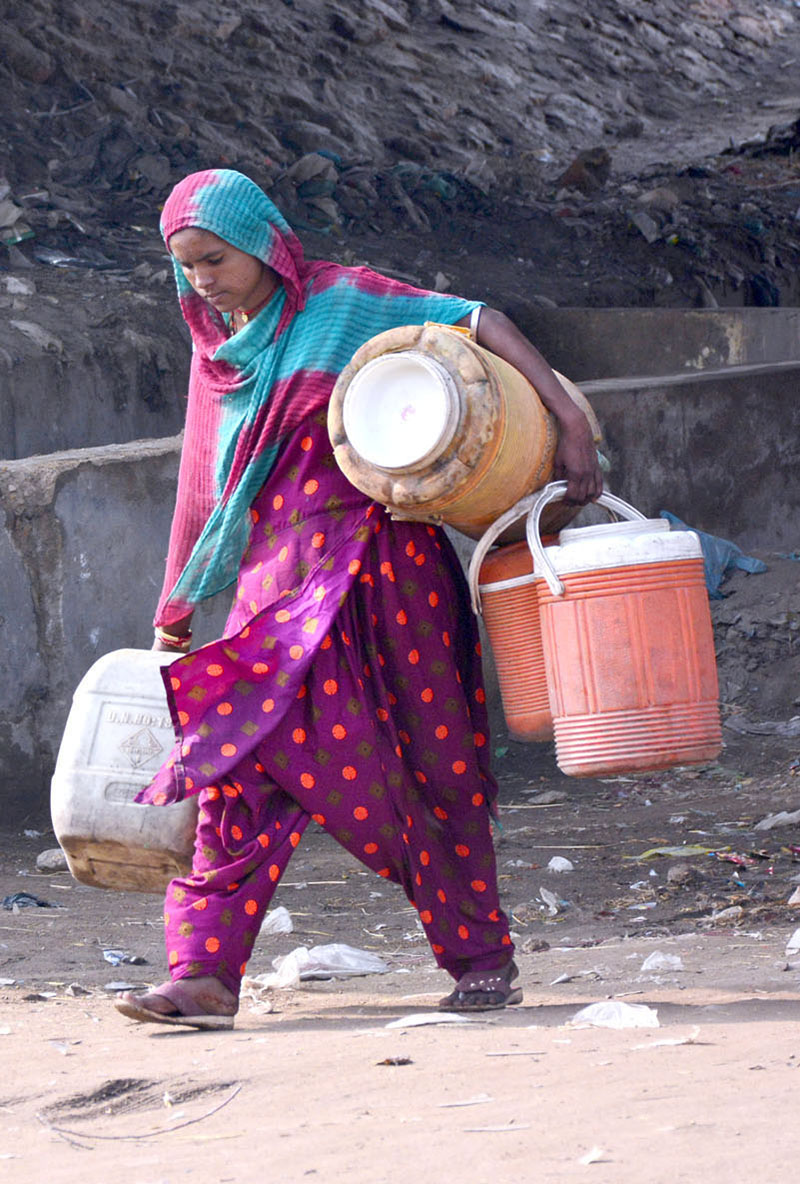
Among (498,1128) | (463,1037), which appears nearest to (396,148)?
(463,1037)

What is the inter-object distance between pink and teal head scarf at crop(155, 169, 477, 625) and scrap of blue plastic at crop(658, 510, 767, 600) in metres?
4.03

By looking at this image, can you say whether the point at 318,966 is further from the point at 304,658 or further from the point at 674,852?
the point at 674,852

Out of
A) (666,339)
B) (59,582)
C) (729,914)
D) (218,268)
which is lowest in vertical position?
(729,914)

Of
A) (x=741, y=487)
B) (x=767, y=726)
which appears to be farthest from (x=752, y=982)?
(x=741, y=487)

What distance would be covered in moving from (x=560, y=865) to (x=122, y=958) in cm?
148

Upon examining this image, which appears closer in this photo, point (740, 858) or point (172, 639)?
point (172, 639)

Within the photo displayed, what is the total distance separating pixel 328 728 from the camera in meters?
3.00

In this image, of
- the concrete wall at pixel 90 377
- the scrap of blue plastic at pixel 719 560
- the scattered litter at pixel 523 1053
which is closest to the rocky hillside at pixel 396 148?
the concrete wall at pixel 90 377

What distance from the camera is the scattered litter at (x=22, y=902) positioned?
4344mm

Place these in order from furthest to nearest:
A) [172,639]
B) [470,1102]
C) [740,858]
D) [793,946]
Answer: [740,858] < [793,946] < [172,639] < [470,1102]

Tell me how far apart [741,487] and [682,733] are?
4772 millimetres

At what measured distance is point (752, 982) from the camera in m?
3.17

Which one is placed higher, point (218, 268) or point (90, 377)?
point (90, 377)

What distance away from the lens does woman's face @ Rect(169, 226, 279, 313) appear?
299cm
